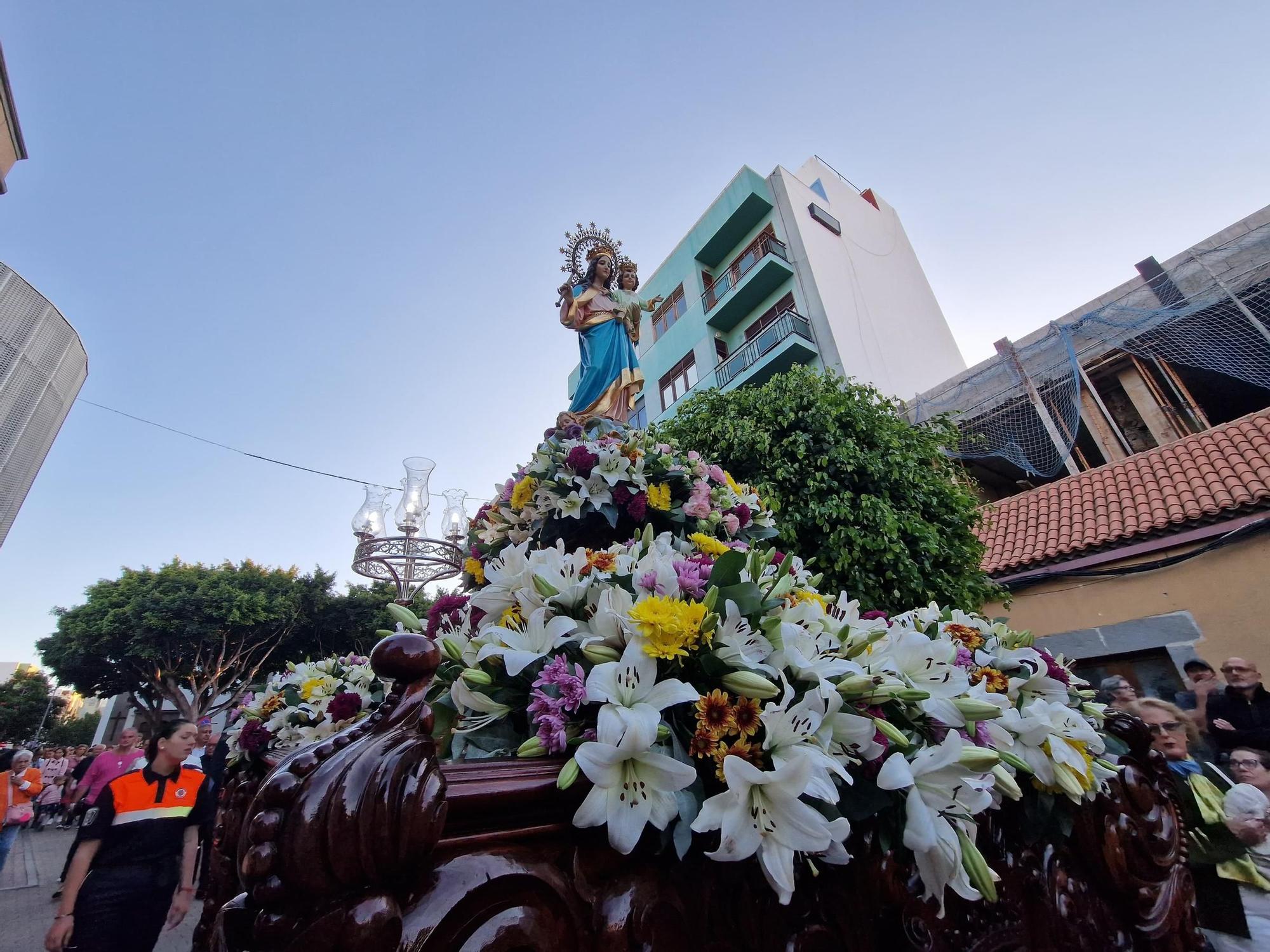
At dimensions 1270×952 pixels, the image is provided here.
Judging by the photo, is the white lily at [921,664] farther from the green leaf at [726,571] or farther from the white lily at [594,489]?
the white lily at [594,489]

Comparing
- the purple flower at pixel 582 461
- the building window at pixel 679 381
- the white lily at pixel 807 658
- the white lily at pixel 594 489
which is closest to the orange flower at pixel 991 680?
the white lily at pixel 807 658

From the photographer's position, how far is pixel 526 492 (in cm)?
247

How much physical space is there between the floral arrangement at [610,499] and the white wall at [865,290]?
469 inches

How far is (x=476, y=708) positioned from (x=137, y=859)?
149 inches

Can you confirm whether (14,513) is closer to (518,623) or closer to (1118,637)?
(518,623)

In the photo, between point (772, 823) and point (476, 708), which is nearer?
point (772, 823)

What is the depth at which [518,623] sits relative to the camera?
3.24 feet

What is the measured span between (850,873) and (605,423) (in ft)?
8.07

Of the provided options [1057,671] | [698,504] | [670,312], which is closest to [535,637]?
[1057,671]

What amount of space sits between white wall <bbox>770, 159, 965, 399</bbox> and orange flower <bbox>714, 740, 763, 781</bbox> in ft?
44.8

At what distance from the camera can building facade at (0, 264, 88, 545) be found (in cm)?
1030

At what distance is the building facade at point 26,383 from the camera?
33.8 feet

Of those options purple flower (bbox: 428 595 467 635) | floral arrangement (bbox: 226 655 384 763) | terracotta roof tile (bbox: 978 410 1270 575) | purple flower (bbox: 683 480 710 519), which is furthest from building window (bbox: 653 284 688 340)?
purple flower (bbox: 428 595 467 635)

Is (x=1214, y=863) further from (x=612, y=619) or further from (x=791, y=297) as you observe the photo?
(x=791, y=297)
